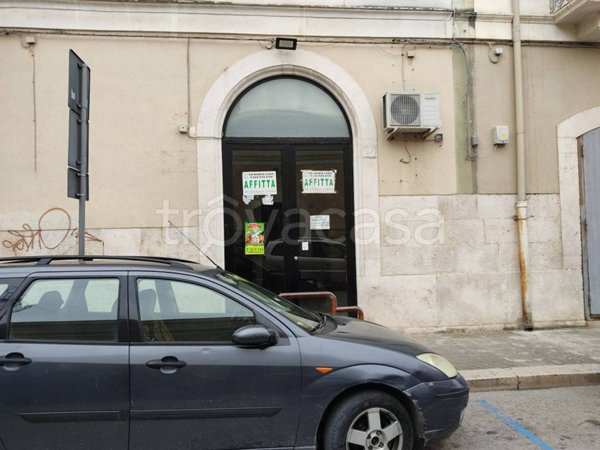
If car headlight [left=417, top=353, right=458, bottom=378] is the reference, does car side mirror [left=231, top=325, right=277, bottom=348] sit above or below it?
above

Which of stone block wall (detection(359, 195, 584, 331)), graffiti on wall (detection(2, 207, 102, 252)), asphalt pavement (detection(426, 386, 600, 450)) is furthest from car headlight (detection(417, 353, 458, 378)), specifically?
graffiti on wall (detection(2, 207, 102, 252))

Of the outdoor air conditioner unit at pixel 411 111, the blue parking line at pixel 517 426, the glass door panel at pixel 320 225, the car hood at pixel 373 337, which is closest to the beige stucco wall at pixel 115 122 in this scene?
the outdoor air conditioner unit at pixel 411 111

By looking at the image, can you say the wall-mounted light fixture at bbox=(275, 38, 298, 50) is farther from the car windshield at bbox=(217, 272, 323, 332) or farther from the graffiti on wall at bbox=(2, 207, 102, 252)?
the car windshield at bbox=(217, 272, 323, 332)

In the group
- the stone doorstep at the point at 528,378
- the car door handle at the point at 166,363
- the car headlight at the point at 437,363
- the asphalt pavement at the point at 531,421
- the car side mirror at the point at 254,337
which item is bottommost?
the asphalt pavement at the point at 531,421

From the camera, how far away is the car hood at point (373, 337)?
11.4ft

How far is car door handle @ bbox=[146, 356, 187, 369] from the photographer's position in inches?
121

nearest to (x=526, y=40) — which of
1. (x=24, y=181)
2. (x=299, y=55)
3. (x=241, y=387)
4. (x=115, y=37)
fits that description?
(x=299, y=55)

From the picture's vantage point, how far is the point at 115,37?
7.04 metres

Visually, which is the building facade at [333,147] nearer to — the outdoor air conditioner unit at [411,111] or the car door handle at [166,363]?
Result: the outdoor air conditioner unit at [411,111]

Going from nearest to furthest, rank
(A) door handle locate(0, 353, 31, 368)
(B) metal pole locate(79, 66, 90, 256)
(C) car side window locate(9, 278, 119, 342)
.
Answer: (A) door handle locate(0, 353, 31, 368) → (C) car side window locate(9, 278, 119, 342) → (B) metal pole locate(79, 66, 90, 256)

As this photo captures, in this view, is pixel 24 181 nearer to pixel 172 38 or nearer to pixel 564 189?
pixel 172 38

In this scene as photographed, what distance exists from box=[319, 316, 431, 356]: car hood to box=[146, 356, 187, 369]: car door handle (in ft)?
3.24

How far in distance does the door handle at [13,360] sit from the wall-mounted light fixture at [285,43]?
566 cm

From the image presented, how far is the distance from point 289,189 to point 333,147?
0.98 m
